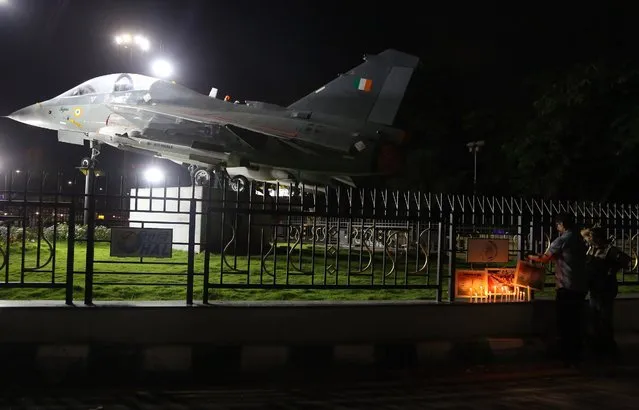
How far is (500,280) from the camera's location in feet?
29.6

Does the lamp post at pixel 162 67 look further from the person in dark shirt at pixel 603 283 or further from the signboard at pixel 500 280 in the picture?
the person in dark shirt at pixel 603 283

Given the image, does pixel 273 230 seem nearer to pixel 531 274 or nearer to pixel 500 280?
pixel 500 280

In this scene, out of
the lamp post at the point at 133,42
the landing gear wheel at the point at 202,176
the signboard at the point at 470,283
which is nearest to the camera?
the signboard at the point at 470,283

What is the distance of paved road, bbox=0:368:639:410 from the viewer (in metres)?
5.48

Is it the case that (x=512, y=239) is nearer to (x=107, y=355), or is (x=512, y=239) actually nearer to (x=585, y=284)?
(x=585, y=284)

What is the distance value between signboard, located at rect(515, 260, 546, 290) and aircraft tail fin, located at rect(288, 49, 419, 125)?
11.2 meters

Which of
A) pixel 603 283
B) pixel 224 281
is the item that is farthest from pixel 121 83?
pixel 603 283

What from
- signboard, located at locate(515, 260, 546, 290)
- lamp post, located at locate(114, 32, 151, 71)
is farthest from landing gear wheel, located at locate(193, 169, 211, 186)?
signboard, located at locate(515, 260, 546, 290)

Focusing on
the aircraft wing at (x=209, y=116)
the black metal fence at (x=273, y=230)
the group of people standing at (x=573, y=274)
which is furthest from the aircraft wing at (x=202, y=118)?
the group of people standing at (x=573, y=274)

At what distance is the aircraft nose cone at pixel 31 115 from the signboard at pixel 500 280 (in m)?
16.0

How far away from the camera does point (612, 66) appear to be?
23.7 m

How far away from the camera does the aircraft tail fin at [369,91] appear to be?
62.4 feet

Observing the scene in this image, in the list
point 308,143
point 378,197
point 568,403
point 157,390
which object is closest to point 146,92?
point 308,143

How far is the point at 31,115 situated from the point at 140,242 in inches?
554
